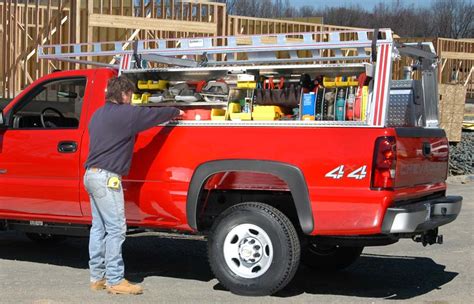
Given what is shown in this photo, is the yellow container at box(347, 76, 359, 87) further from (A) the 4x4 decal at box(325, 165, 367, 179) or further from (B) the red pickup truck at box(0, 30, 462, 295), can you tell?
(A) the 4x4 decal at box(325, 165, 367, 179)

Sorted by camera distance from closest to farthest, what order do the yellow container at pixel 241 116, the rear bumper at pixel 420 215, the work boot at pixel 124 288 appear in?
the rear bumper at pixel 420 215 → the work boot at pixel 124 288 → the yellow container at pixel 241 116

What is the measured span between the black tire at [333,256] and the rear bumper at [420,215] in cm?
119

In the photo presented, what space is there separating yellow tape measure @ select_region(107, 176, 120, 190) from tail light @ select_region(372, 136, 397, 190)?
209 centimetres

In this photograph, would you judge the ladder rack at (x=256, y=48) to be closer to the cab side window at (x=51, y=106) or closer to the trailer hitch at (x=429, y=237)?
the cab side window at (x=51, y=106)

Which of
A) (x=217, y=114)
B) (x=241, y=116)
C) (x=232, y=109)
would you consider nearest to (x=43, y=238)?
(x=217, y=114)

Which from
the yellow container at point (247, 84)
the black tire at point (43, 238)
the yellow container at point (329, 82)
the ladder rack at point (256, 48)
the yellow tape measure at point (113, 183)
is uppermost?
the ladder rack at point (256, 48)

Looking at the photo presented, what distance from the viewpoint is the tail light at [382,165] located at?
6.48m

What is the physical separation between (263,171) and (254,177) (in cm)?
36

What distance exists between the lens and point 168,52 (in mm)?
7797

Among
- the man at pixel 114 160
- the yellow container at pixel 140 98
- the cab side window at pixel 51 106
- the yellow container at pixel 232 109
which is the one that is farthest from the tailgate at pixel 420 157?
the cab side window at pixel 51 106

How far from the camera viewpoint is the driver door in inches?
307

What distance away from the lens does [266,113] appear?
709 centimetres

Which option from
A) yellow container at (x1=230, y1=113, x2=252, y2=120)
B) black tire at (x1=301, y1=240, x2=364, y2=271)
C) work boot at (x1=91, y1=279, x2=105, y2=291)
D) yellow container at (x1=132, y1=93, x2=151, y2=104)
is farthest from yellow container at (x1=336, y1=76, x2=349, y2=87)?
work boot at (x1=91, y1=279, x2=105, y2=291)

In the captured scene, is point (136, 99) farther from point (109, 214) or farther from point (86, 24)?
point (86, 24)
